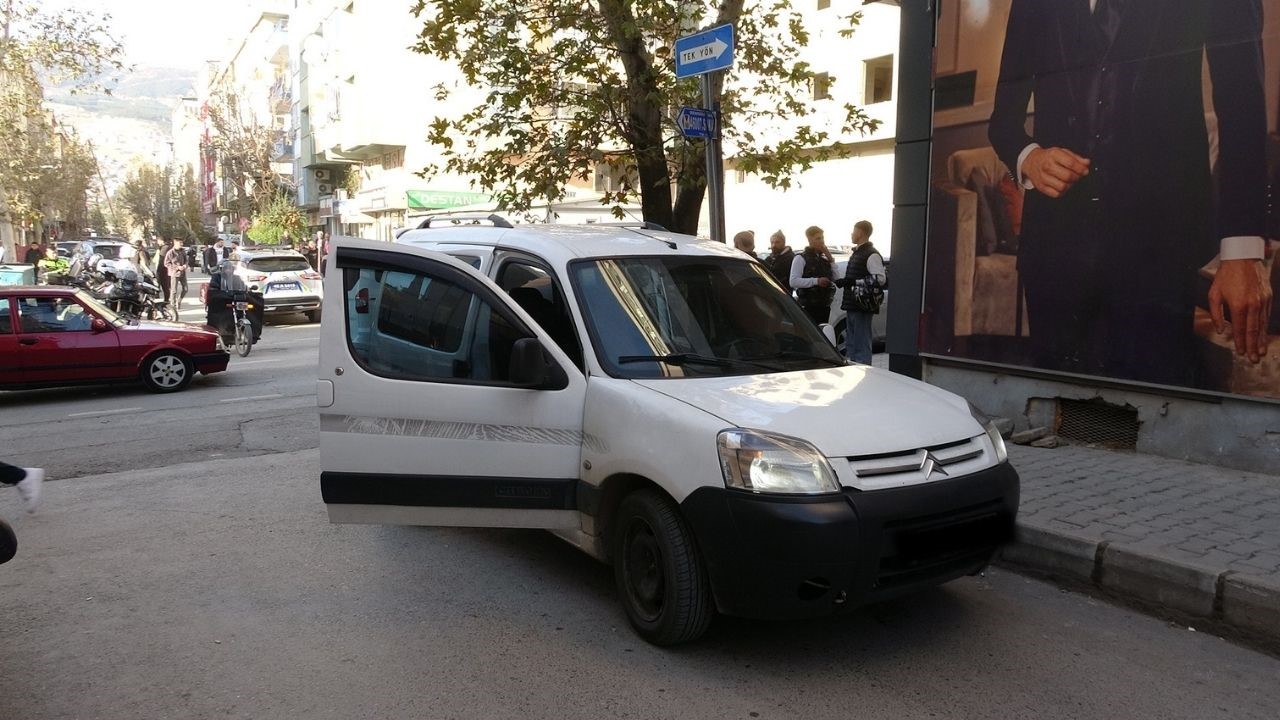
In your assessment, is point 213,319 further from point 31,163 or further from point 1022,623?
point 31,163

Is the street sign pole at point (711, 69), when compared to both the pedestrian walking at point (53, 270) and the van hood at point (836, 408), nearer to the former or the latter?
the van hood at point (836, 408)

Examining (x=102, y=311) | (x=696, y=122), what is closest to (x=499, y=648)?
(x=696, y=122)

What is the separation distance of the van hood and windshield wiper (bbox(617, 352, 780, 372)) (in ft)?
0.47

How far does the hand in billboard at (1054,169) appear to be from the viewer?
7.23 m

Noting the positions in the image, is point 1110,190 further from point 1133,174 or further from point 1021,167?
point 1021,167

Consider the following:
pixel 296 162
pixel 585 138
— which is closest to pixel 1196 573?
pixel 585 138

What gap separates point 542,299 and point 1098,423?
4.92 meters

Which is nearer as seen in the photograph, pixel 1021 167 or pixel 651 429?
pixel 651 429

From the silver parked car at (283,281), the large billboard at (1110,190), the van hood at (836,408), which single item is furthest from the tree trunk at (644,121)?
the silver parked car at (283,281)

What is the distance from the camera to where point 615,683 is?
3.78 metres

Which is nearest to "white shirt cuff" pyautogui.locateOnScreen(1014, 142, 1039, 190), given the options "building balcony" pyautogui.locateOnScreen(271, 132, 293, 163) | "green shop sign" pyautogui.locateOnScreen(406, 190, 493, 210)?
"green shop sign" pyautogui.locateOnScreen(406, 190, 493, 210)

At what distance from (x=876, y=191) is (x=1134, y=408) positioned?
20.8 metres

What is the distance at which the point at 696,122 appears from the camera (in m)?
7.39

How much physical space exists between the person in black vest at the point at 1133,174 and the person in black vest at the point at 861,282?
8.89 ft
